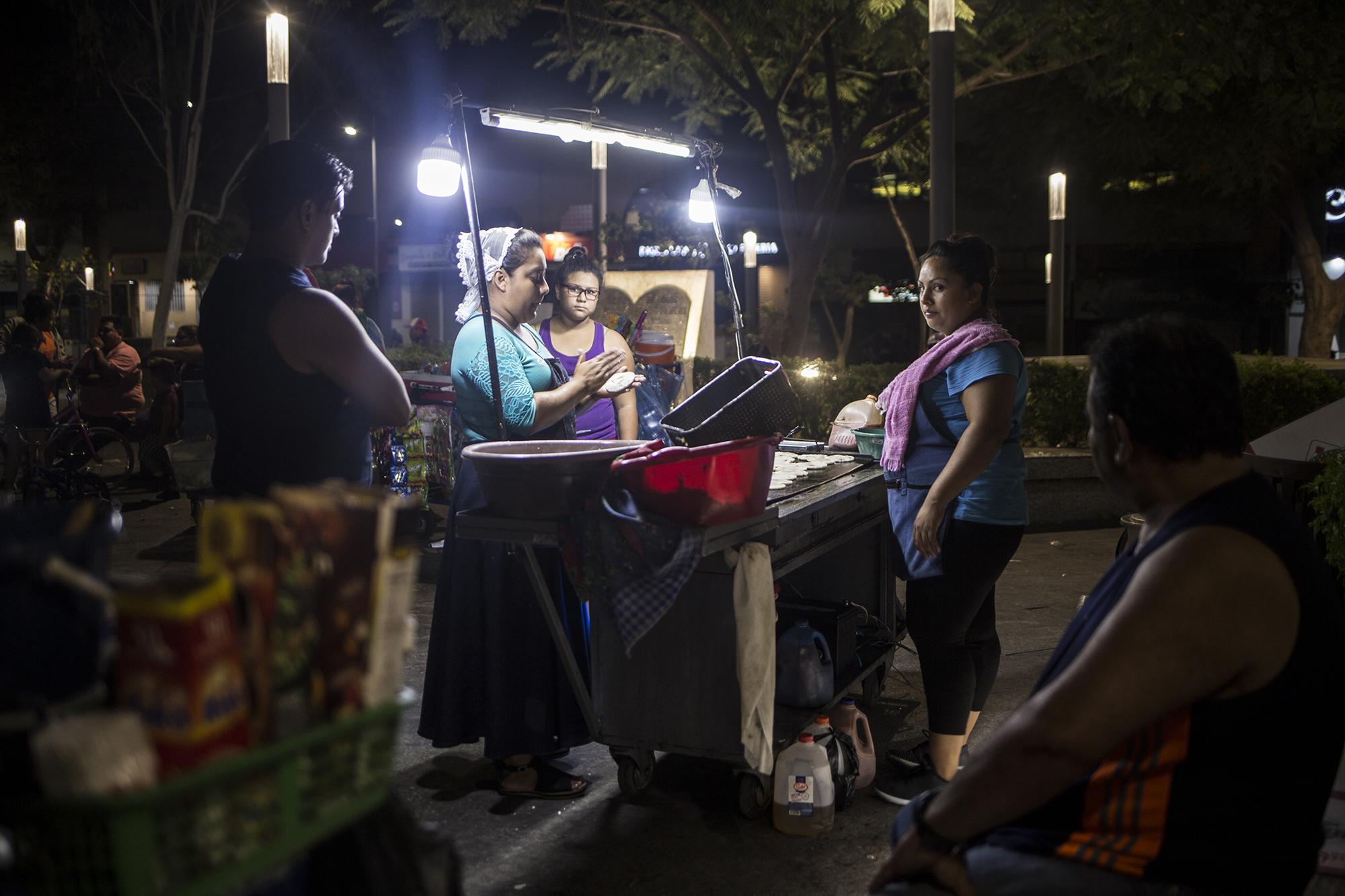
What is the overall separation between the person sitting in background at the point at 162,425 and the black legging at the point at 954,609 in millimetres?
9684

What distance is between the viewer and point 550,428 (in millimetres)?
4277

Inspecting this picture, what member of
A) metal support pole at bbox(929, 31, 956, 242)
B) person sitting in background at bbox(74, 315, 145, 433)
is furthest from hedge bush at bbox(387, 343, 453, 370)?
metal support pole at bbox(929, 31, 956, 242)

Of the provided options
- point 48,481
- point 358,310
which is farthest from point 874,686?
point 48,481

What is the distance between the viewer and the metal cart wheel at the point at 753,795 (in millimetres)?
3949

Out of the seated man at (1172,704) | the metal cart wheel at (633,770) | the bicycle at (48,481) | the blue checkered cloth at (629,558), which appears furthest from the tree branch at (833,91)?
the seated man at (1172,704)

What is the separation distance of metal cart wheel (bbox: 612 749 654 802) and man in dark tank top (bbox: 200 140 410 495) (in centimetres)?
173

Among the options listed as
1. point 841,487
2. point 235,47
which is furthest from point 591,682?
point 235,47

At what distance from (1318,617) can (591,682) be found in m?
2.59

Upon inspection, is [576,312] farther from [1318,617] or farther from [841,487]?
[1318,617]

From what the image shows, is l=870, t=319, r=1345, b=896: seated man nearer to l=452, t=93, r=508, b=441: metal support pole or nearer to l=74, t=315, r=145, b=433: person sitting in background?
l=452, t=93, r=508, b=441: metal support pole

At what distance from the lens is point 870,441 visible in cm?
510

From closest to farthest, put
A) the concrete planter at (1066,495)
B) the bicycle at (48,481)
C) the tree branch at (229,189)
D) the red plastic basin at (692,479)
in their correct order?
the red plastic basin at (692,479) < the concrete planter at (1066,495) < the bicycle at (48,481) < the tree branch at (229,189)

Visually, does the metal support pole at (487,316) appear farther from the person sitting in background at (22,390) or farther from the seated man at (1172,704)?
the person sitting in background at (22,390)

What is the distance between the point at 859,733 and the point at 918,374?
142 cm
